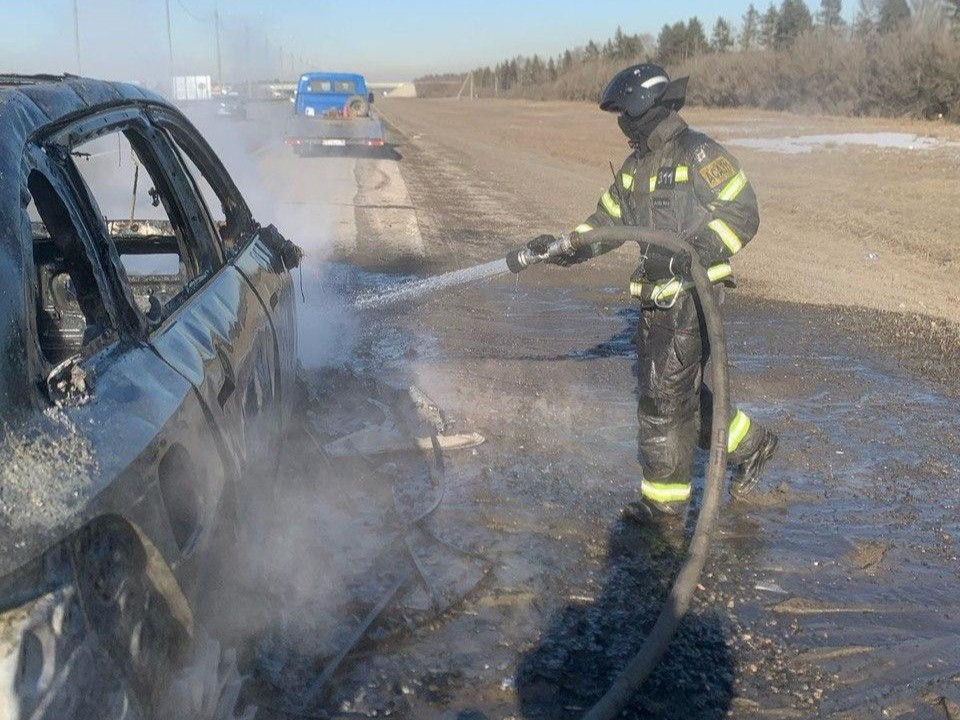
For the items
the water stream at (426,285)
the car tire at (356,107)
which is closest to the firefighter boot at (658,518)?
the water stream at (426,285)

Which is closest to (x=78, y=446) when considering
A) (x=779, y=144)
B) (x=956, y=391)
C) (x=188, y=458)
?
(x=188, y=458)

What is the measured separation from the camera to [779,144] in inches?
1138

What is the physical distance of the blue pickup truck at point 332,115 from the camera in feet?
85.0

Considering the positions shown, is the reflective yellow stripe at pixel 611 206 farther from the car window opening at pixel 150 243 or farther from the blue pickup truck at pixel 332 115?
the blue pickup truck at pixel 332 115

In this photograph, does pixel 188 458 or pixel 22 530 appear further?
pixel 188 458

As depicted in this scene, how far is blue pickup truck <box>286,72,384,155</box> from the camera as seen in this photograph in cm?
2591

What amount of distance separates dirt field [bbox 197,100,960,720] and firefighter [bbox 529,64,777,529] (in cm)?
30

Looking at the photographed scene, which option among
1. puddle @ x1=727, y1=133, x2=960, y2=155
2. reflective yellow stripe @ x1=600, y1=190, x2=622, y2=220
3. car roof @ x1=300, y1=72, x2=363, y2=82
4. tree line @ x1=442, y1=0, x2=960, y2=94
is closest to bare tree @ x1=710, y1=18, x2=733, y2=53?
tree line @ x1=442, y1=0, x2=960, y2=94

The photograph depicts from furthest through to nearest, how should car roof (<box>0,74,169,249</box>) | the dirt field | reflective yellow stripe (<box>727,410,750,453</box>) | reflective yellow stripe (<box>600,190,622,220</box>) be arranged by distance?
reflective yellow stripe (<box>600,190,622,220</box>)
reflective yellow stripe (<box>727,410,750,453</box>)
the dirt field
car roof (<box>0,74,169,249</box>)

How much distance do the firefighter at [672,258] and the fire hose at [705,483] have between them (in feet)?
0.34

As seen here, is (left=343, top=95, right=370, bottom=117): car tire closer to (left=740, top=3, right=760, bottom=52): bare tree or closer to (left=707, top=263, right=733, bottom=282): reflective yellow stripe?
(left=707, top=263, right=733, bottom=282): reflective yellow stripe

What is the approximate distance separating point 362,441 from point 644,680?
2323 mm

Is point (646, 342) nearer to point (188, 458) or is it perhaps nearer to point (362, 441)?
point (362, 441)

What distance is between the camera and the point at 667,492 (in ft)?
14.3
